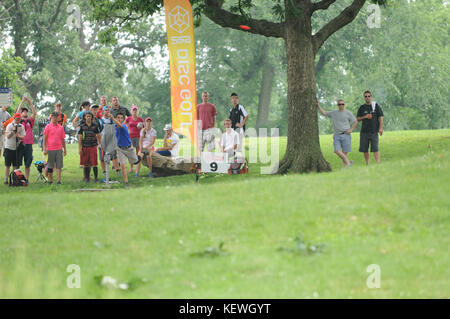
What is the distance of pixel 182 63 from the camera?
1830cm

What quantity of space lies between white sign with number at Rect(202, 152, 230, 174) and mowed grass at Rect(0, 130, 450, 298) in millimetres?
5265

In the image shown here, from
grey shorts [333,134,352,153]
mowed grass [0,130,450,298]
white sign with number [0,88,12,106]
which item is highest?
white sign with number [0,88,12,106]

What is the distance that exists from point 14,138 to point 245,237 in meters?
11.2

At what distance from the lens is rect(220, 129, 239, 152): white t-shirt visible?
61.7ft

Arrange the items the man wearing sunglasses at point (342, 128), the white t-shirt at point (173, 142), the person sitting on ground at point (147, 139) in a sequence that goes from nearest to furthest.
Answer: the man wearing sunglasses at point (342, 128) < the person sitting on ground at point (147, 139) < the white t-shirt at point (173, 142)

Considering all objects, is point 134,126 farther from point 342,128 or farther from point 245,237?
point 245,237

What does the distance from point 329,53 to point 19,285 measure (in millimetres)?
40658

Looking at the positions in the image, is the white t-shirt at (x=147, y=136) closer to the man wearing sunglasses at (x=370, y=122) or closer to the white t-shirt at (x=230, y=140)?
the white t-shirt at (x=230, y=140)

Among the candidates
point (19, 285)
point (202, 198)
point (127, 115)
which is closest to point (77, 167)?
point (127, 115)

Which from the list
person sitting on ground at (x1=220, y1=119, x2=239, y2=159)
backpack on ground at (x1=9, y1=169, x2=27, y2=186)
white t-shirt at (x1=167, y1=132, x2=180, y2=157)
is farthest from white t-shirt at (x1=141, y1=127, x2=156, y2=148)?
backpack on ground at (x1=9, y1=169, x2=27, y2=186)

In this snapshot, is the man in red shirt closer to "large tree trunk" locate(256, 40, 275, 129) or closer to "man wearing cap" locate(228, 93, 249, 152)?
"man wearing cap" locate(228, 93, 249, 152)

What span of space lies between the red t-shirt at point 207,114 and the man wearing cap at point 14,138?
5.23 m

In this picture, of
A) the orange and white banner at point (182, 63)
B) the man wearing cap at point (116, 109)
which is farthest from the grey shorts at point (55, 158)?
the orange and white banner at point (182, 63)

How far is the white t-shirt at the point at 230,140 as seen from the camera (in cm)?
1882
